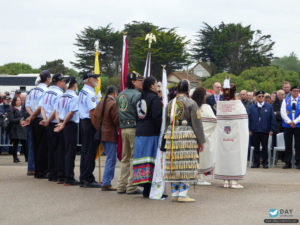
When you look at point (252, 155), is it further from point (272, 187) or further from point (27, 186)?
point (27, 186)

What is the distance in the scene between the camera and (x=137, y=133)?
9.68 m

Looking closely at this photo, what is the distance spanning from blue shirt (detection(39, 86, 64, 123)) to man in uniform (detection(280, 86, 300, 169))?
22.0 feet

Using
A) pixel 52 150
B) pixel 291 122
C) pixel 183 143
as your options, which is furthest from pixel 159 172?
pixel 291 122

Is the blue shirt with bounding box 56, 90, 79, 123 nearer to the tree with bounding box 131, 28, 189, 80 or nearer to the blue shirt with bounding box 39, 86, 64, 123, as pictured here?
the blue shirt with bounding box 39, 86, 64, 123

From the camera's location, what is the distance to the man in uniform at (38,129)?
41.5ft

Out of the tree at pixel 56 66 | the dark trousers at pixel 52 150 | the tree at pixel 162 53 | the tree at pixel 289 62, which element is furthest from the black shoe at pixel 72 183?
the tree at pixel 289 62

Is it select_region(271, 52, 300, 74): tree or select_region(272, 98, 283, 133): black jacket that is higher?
select_region(271, 52, 300, 74): tree

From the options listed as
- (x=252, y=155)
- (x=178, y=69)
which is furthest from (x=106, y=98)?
(x=178, y=69)

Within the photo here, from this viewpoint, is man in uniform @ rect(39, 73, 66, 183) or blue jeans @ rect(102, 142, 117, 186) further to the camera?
man in uniform @ rect(39, 73, 66, 183)

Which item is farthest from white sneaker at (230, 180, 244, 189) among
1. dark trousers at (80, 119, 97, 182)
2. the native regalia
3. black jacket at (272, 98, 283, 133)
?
black jacket at (272, 98, 283, 133)

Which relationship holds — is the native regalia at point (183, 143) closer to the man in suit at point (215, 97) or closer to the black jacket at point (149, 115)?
the black jacket at point (149, 115)

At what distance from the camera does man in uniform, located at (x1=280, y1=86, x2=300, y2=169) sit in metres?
15.7

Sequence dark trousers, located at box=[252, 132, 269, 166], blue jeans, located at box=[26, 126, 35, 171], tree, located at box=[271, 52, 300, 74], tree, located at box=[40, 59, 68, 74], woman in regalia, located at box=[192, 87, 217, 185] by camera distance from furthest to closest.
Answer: tree, located at box=[271, 52, 300, 74] < tree, located at box=[40, 59, 68, 74] < dark trousers, located at box=[252, 132, 269, 166] < blue jeans, located at box=[26, 126, 35, 171] < woman in regalia, located at box=[192, 87, 217, 185]

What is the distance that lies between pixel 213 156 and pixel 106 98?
2.46 meters
